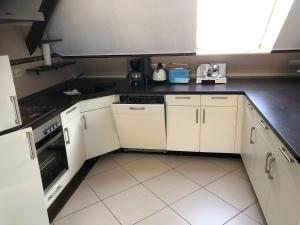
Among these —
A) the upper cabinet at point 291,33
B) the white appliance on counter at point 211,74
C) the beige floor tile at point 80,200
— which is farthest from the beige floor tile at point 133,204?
the upper cabinet at point 291,33

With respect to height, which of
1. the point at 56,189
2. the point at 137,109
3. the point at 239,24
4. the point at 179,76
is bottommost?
the point at 56,189

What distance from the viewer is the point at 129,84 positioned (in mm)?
2961

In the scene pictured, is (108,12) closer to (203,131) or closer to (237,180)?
(203,131)

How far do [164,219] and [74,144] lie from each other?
1.11 metres

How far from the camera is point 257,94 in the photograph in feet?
7.64

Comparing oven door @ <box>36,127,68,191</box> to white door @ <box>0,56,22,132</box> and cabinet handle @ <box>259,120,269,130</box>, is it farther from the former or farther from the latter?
cabinet handle @ <box>259,120,269,130</box>

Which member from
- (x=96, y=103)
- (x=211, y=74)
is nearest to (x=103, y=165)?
(x=96, y=103)

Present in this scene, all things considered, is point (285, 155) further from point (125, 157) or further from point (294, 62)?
point (125, 157)

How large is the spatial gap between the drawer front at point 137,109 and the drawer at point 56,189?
2.73 ft

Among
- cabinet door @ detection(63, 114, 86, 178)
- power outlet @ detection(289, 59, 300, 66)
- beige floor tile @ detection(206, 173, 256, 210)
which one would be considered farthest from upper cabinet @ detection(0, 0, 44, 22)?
power outlet @ detection(289, 59, 300, 66)

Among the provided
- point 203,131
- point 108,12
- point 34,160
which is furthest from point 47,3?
point 203,131

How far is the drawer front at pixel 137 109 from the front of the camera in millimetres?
2658

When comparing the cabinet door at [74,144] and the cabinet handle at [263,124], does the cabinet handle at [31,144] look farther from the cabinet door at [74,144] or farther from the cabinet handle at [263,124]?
the cabinet handle at [263,124]

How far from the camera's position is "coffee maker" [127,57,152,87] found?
2.90 meters
